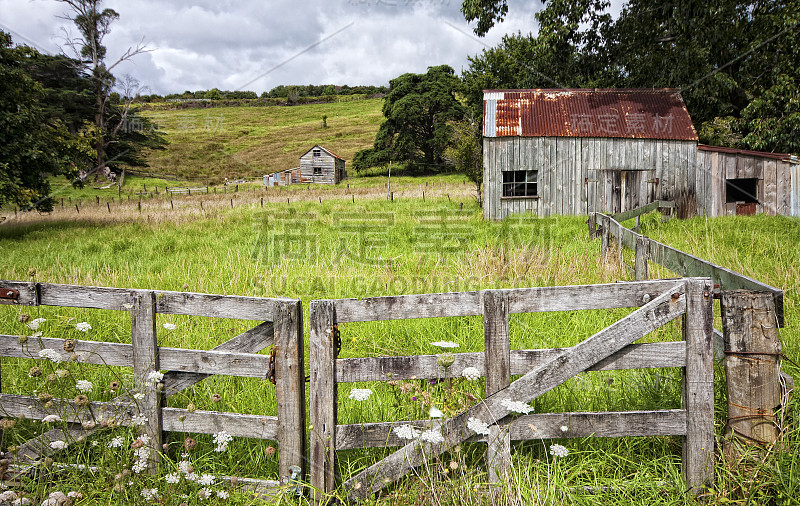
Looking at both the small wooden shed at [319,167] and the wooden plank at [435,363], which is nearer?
the wooden plank at [435,363]

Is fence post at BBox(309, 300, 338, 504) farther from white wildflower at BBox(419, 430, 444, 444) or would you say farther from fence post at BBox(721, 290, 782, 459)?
fence post at BBox(721, 290, 782, 459)

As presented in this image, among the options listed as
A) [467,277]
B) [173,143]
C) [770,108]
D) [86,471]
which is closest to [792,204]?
[770,108]

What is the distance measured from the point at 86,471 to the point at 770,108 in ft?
76.6

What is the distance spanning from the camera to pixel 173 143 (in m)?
74.9

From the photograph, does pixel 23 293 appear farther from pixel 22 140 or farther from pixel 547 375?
pixel 22 140

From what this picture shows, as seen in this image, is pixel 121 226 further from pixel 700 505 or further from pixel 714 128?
pixel 714 128

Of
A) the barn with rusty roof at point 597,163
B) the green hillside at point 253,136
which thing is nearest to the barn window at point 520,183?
the barn with rusty roof at point 597,163

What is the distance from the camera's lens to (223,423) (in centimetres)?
301

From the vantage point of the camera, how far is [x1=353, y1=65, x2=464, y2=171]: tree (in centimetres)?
5891

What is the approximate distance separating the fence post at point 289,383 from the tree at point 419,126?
55.9 meters

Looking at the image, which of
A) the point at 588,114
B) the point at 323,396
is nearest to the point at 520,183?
the point at 588,114

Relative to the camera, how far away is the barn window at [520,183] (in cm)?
1866

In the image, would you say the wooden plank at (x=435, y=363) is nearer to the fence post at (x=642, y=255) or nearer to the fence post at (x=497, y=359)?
the fence post at (x=497, y=359)

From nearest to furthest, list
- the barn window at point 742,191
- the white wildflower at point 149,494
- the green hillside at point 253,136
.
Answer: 1. the white wildflower at point 149,494
2. the barn window at point 742,191
3. the green hillside at point 253,136
